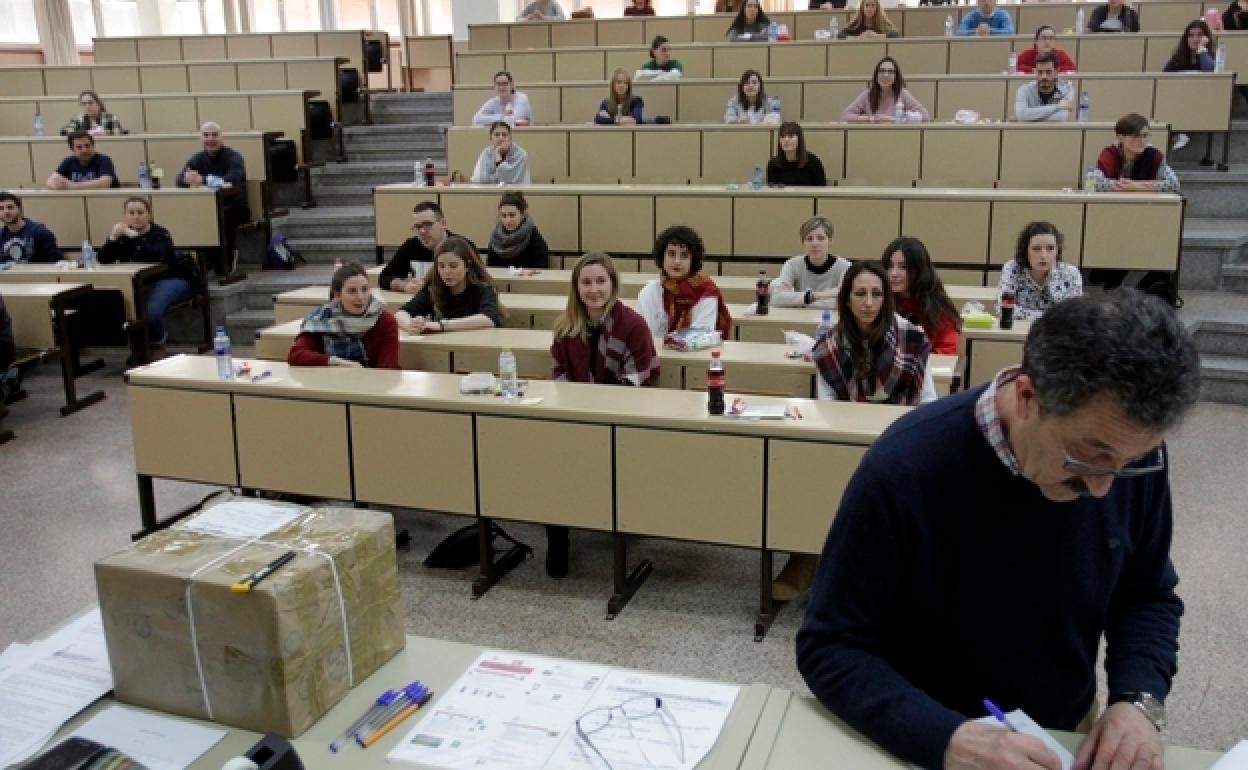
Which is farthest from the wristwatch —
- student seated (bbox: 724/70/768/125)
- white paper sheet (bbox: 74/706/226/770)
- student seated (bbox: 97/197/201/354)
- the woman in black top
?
student seated (bbox: 724/70/768/125)

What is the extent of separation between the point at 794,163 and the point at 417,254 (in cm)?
284

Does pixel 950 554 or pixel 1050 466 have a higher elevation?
pixel 1050 466

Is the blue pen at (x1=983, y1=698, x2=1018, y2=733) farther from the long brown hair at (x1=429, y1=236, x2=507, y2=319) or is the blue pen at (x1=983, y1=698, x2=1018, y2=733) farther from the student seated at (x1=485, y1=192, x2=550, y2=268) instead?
the student seated at (x1=485, y1=192, x2=550, y2=268)

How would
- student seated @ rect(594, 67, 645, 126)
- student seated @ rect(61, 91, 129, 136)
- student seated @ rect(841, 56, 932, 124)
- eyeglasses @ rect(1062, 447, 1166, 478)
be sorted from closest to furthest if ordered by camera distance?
eyeglasses @ rect(1062, 447, 1166, 478), student seated @ rect(841, 56, 932, 124), student seated @ rect(594, 67, 645, 126), student seated @ rect(61, 91, 129, 136)

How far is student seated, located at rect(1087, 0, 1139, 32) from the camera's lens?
998 cm

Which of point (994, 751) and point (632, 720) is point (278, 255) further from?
point (994, 751)

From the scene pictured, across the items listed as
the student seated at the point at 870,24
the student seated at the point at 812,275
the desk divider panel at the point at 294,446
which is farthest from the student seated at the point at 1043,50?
the desk divider panel at the point at 294,446

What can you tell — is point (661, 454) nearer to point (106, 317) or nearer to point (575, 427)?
point (575, 427)

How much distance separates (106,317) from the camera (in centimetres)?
792

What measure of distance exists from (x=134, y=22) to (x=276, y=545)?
1794 cm

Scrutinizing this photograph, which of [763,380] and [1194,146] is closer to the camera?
[763,380]

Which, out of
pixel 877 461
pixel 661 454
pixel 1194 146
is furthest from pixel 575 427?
pixel 1194 146

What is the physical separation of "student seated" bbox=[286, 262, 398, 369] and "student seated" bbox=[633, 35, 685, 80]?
18.8 ft

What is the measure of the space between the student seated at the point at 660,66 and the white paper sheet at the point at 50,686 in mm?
8790
